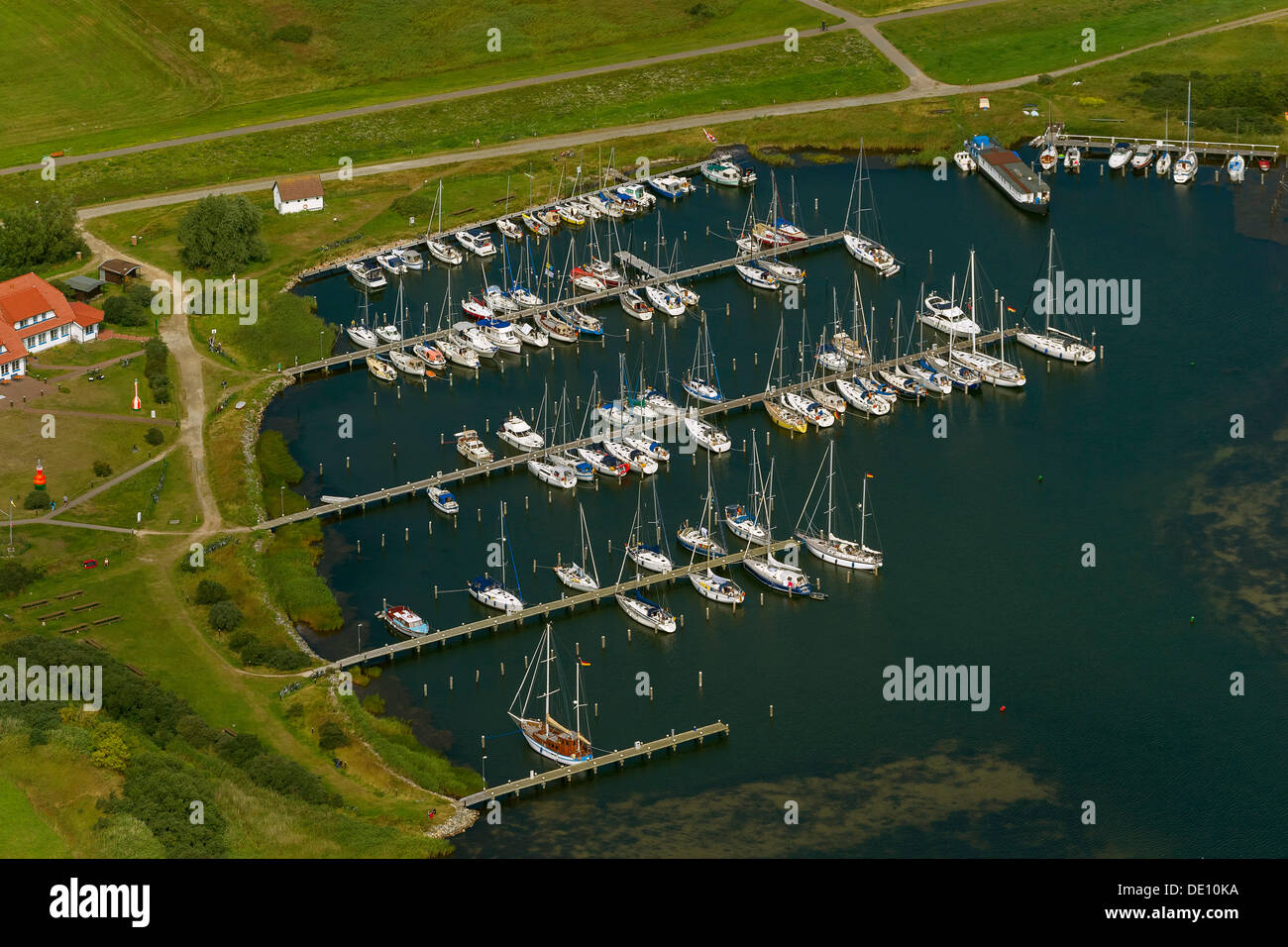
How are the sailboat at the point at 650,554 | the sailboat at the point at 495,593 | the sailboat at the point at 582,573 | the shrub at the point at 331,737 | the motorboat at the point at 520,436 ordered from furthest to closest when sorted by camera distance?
1. the motorboat at the point at 520,436
2. the sailboat at the point at 650,554
3. the sailboat at the point at 582,573
4. the sailboat at the point at 495,593
5. the shrub at the point at 331,737

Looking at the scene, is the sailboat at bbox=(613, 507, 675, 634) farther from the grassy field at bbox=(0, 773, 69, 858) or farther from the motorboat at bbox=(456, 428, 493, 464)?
the grassy field at bbox=(0, 773, 69, 858)

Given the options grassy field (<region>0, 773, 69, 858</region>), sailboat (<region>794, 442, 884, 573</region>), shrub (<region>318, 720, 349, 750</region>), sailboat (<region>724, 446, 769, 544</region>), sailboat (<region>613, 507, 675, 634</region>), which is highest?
sailboat (<region>724, 446, 769, 544</region>)

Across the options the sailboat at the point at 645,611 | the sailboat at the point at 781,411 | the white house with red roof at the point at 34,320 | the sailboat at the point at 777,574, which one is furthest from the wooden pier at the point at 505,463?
the white house with red roof at the point at 34,320

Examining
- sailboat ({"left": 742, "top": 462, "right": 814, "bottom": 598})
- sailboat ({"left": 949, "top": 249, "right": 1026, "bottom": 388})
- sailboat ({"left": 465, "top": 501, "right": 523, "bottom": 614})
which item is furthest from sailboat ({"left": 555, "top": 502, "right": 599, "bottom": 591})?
sailboat ({"left": 949, "top": 249, "right": 1026, "bottom": 388})

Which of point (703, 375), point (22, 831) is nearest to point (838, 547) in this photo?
point (703, 375)

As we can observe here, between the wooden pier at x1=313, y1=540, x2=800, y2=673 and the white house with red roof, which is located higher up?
the white house with red roof

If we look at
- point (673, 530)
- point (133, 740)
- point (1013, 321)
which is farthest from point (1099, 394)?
point (133, 740)

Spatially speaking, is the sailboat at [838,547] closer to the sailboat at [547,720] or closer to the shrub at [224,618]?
the sailboat at [547,720]
